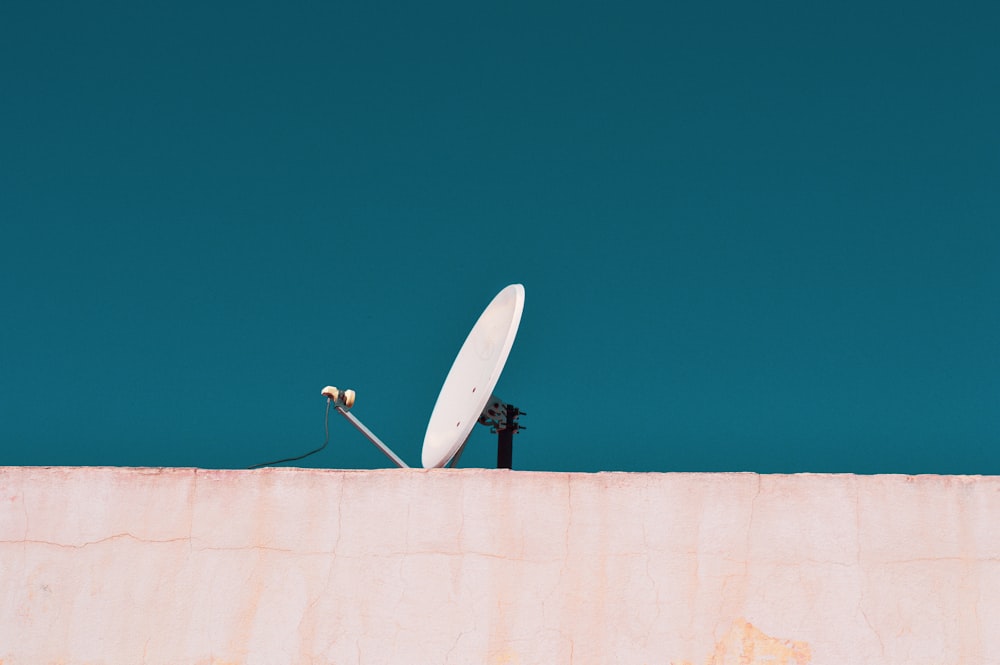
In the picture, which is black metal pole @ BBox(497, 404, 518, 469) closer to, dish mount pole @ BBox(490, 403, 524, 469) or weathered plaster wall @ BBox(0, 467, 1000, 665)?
dish mount pole @ BBox(490, 403, 524, 469)

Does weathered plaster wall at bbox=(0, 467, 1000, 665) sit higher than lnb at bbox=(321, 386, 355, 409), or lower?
lower

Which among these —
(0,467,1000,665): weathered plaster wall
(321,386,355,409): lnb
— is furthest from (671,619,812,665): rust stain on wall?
(321,386,355,409): lnb

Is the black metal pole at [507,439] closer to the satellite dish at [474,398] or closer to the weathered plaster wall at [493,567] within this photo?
the satellite dish at [474,398]

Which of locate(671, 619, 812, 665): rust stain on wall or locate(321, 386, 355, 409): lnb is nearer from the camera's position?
locate(671, 619, 812, 665): rust stain on wall

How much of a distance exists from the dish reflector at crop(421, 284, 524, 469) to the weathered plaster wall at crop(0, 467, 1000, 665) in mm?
746

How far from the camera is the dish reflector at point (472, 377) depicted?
5.33 meters

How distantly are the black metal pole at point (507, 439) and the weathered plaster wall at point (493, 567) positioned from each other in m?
1.63

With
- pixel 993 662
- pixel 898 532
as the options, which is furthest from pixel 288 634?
pixel 993 662

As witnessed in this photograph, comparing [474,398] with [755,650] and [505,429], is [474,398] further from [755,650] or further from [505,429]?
[755,650]

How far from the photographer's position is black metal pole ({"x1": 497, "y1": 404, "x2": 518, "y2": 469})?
20.6 feet

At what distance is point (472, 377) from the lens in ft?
20.2

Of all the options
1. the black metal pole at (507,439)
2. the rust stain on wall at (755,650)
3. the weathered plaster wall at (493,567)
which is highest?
the black metal pole at (507,439)

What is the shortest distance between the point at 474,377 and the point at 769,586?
2.27 meters

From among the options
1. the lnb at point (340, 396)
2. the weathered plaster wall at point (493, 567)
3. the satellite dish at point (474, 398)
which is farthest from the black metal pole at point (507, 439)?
the weathered plaster wall at point (493, 567)
